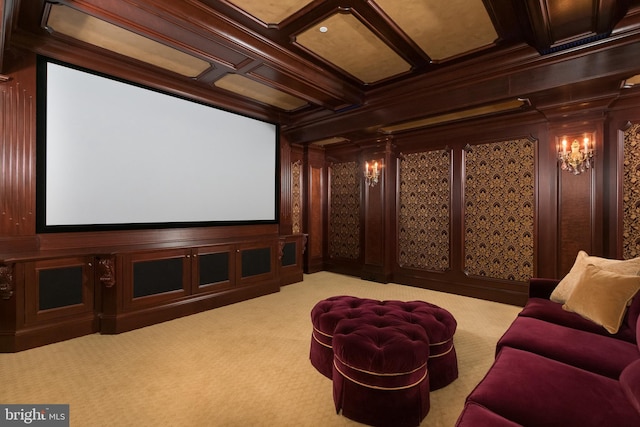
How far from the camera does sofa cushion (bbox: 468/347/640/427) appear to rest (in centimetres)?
113

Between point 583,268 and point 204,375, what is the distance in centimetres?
304

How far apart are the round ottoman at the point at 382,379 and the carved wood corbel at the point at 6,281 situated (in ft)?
9.46

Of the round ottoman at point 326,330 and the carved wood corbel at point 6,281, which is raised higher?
the carved wood corbel at point 6,281

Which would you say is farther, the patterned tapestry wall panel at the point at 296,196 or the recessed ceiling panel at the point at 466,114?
the patterned tapestry wall panel at the point at 296,196

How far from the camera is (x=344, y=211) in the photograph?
6211 millimetres

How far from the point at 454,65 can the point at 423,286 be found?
3.28 m

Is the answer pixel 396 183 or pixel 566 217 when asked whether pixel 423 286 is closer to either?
pixel 396 183

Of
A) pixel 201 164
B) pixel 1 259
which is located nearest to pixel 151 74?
pixel 201 164

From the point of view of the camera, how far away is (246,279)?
175 inches

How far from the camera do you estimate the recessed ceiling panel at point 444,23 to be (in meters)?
2.52

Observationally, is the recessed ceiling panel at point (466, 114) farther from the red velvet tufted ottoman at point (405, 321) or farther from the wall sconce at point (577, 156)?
the red velvet tufted ottoman at point (405, 321)

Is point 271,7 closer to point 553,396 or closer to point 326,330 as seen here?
point 326,330

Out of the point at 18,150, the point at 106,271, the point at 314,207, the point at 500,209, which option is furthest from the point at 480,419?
the point at 314,207

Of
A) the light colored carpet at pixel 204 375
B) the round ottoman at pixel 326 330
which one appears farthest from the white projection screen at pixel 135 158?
the round ottoman at pixel 326 330
